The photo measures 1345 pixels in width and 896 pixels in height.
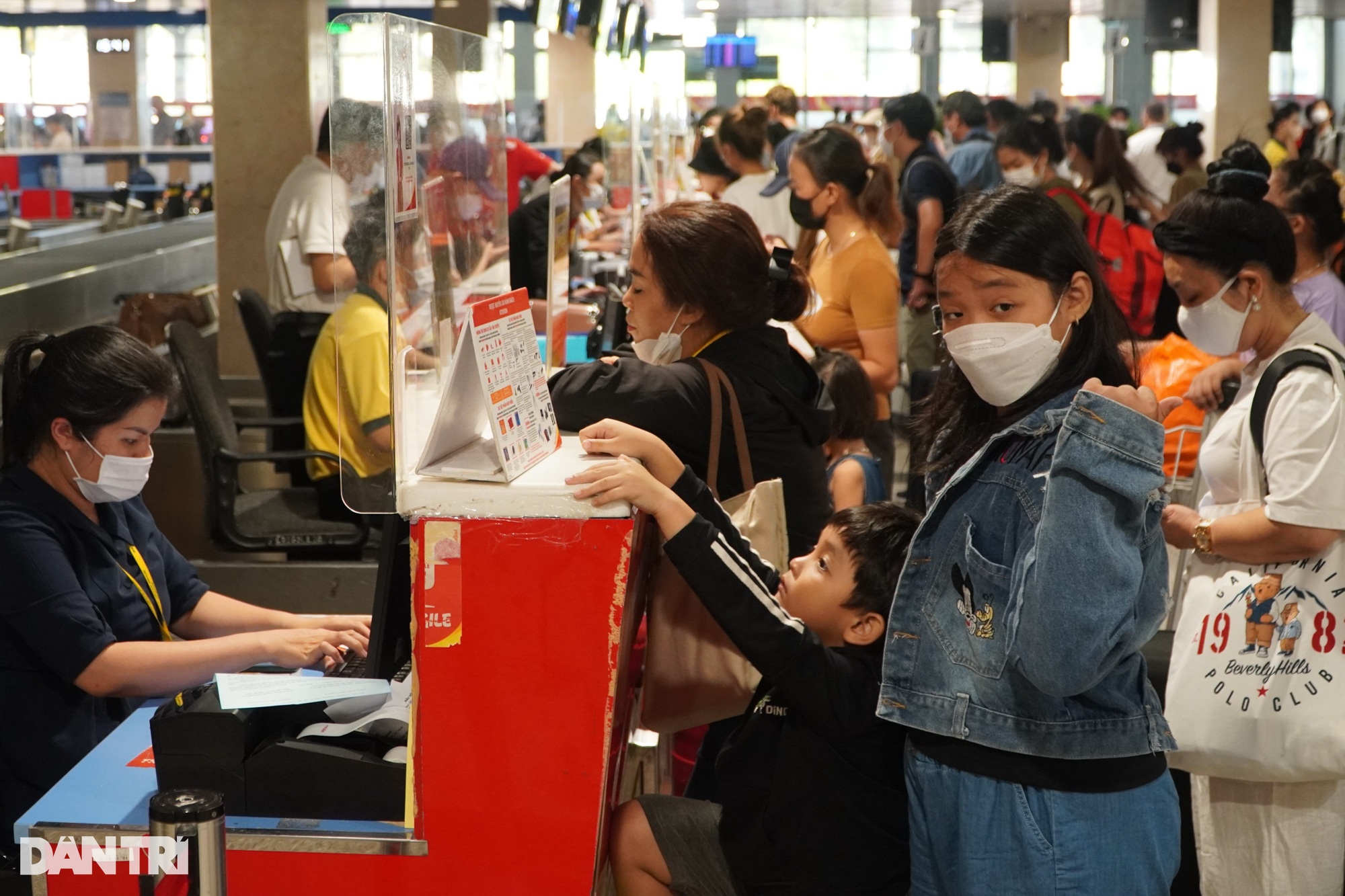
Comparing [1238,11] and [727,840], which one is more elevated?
[1238,11]

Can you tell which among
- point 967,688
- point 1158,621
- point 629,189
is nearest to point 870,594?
point 967,688

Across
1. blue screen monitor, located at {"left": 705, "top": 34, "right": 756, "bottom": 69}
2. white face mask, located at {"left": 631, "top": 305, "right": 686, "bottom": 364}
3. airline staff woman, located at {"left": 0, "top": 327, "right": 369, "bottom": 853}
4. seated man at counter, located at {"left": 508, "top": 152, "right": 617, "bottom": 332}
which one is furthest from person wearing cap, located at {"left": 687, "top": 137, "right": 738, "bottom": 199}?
blue screen monitor, located at {"left": 705, "top": 34, "right": 756, "bottom": 69}

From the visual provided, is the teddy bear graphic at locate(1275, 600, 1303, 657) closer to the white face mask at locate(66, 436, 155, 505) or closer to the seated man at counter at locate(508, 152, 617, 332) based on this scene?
the white face mask at locate(66, 436, 155, 505)

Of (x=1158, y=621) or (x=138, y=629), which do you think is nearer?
(x=1158, y=621)

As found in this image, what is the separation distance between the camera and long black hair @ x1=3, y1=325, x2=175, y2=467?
235 centimetres

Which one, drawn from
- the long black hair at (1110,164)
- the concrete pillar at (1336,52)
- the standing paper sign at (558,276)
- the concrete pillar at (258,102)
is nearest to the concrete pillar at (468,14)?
the concrete pillar at (258,102)

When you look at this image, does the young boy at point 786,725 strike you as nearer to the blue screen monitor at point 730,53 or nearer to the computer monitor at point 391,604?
the computer monitor at point 391,604

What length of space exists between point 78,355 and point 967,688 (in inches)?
65.6

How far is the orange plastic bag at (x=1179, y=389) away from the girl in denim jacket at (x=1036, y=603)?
2.13 meters

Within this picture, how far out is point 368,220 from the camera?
188cm

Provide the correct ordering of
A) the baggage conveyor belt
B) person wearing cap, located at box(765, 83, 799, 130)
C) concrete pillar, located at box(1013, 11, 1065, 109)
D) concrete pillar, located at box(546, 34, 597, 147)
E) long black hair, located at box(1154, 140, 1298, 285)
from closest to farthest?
long black hair, located at box(1154, 140, 1298, 285) → the baggage conveyor belt → person wearing cap, located at box(765, 83, 799, 130) → concrete pillar, located at box(546, 34, 597, 147) → concrete pillar, located at box(1013, 11, 1065, 109)

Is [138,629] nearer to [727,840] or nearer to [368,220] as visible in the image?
[368,220]

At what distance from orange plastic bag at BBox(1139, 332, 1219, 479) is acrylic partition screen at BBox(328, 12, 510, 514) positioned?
228 cm

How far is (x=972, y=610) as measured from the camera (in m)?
1.66
